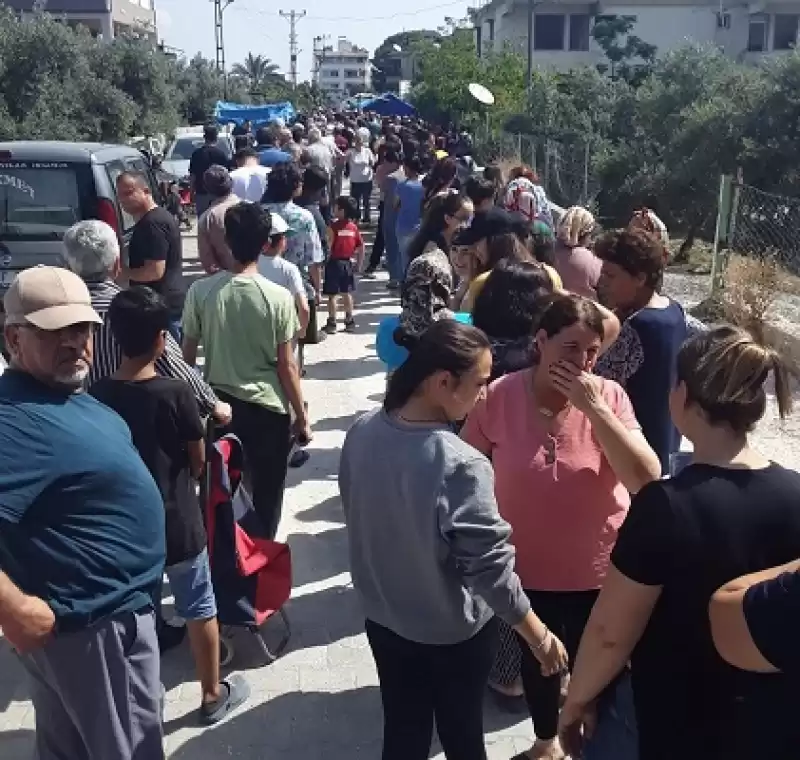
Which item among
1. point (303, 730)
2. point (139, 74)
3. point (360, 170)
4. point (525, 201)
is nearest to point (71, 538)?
point (303, 730)

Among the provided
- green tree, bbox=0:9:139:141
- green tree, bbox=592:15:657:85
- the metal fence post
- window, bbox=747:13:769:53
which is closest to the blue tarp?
→ green tree, bbox=0:9:139:141

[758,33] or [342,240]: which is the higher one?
[758,33]

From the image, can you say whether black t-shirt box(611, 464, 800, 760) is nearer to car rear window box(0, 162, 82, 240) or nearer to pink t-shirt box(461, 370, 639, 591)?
pink t-shirt box(461, 370, 639, 591)

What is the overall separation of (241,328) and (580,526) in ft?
6.05

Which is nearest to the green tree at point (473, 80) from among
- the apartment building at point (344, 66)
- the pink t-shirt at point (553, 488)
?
the pink t-shirt at point (553, 488)

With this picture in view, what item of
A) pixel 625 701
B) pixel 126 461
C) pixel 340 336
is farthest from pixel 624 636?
pixel 340 336

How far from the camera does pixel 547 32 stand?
50125mm

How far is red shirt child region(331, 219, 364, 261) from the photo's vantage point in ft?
28.2

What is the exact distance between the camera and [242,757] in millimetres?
3363

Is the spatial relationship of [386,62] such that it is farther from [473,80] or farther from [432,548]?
[432,548]

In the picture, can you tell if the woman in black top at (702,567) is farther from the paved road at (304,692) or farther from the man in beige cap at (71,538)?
the paved road at (304,692)

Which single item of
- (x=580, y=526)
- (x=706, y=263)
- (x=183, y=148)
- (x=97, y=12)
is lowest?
(x=706, y=263)

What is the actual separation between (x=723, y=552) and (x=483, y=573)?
0.67m

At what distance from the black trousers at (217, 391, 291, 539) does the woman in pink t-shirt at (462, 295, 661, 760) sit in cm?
152
